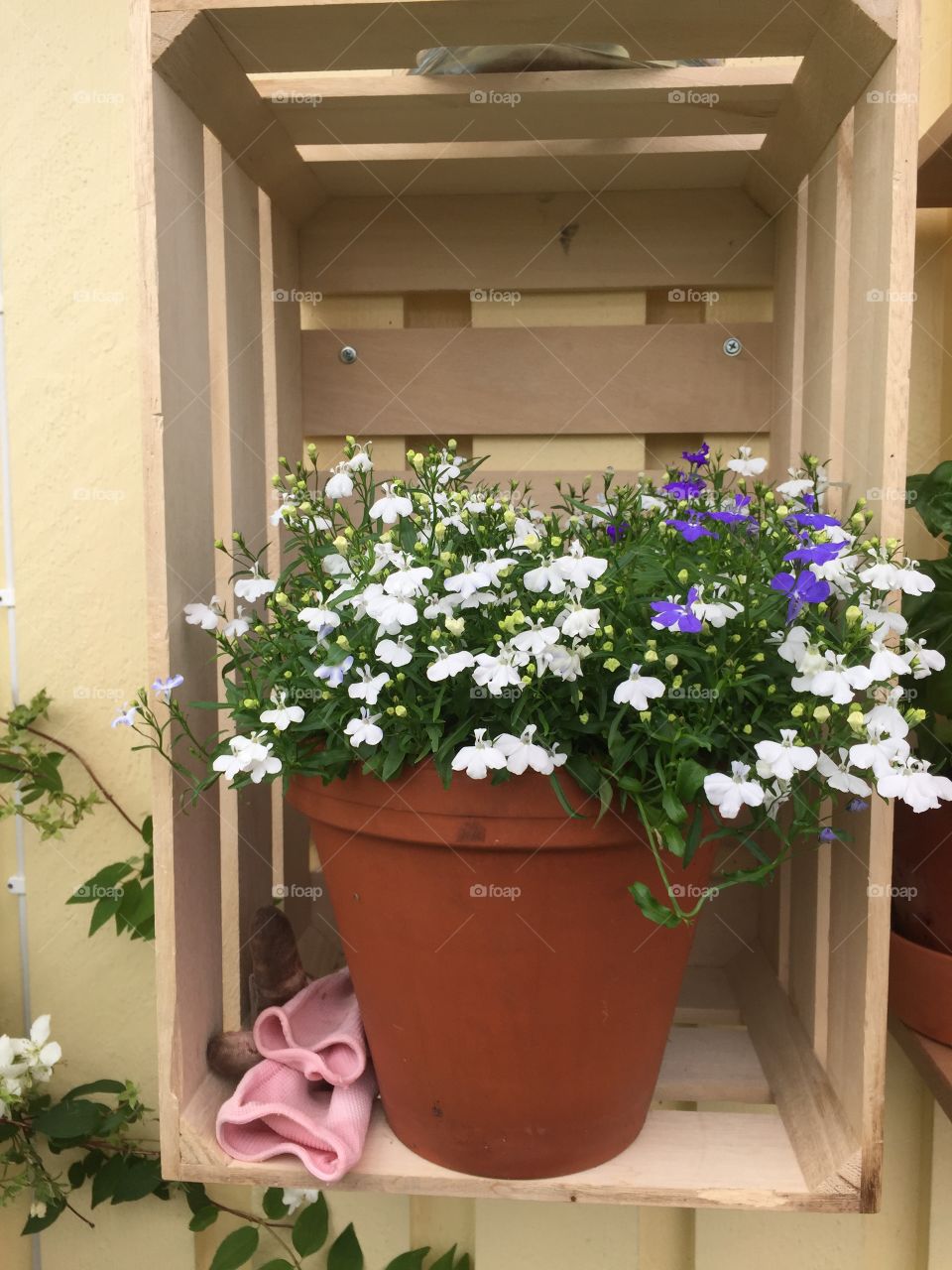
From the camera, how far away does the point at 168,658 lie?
0.71m

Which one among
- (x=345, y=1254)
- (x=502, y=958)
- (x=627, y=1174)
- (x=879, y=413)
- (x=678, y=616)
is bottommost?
(x=345, y=1254)

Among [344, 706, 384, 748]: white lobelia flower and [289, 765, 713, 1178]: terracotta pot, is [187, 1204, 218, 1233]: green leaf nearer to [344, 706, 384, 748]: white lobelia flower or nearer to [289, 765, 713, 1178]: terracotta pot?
[289, 765, 713, 1178]: terracotta pot

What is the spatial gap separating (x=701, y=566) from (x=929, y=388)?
550 millimetres

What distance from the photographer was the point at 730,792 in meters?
0.56

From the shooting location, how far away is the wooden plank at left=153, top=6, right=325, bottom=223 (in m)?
0.70

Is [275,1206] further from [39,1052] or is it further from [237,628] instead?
[237,628]

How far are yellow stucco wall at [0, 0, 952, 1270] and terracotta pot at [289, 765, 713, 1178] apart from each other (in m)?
0.48

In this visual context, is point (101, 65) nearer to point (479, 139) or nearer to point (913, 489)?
point (479, 139)

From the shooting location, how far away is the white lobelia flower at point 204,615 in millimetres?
718

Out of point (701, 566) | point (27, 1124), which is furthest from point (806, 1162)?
point (27, 1124)

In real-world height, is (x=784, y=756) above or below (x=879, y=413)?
below

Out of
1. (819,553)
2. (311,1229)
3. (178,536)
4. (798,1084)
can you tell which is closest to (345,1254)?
(311,1229)

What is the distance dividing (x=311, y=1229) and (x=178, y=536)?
2.57ft

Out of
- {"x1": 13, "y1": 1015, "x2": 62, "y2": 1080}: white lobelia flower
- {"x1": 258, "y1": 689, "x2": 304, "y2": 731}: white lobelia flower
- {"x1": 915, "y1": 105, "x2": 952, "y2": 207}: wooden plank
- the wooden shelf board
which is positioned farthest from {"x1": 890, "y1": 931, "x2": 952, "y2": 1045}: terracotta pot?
{"x1": 13, "y1": 1015, "x2": 62, "y2": 1080}: white lobelia flower
